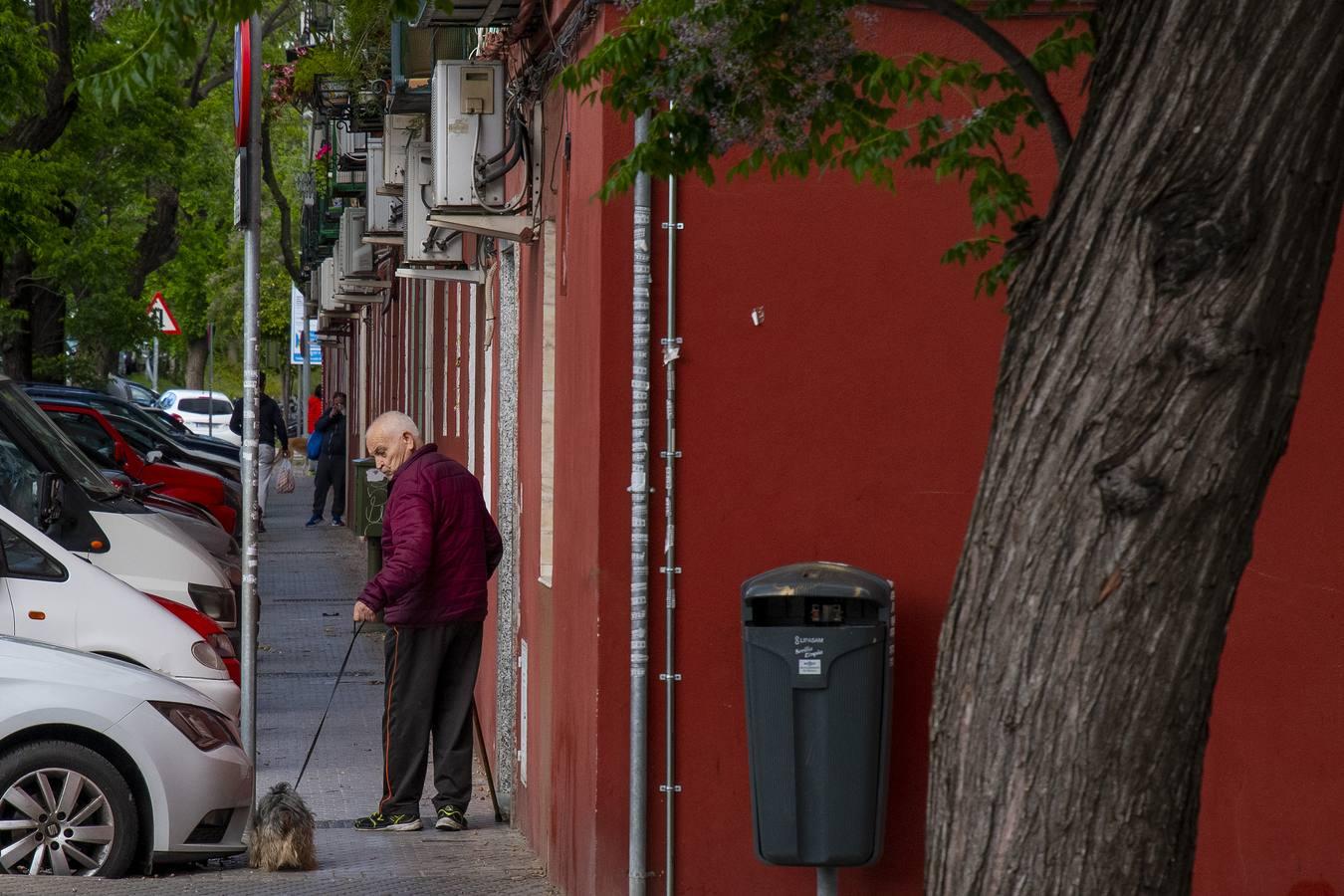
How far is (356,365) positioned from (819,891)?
33.4 m

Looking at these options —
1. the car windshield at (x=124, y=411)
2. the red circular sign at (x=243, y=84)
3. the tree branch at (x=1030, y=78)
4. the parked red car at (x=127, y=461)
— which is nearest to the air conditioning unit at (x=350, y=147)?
the parked red car at (x=127, y=461)

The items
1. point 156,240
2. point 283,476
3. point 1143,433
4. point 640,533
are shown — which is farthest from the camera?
point 156,240

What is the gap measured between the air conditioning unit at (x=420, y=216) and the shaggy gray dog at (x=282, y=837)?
4672mm

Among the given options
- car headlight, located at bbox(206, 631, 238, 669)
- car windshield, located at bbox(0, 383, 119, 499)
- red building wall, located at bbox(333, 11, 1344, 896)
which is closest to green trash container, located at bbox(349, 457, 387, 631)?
car windshield, located at bbox(0, 383, 119, 499)

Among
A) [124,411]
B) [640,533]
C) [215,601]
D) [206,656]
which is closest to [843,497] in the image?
[640,533]

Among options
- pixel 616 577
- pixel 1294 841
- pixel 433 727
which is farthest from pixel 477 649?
pixel 1294 841

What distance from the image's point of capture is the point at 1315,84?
3.53m

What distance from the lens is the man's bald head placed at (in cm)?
943

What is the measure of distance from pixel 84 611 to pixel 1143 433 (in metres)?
6.76

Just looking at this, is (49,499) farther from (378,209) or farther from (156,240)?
(156,240)

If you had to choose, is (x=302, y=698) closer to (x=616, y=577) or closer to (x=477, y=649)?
(x=477, y=649)

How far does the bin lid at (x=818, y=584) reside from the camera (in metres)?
6.49

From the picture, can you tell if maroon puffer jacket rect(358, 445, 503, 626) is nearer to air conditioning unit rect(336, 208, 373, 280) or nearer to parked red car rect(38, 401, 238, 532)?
parked red car rect(38, 401, 238, 532)

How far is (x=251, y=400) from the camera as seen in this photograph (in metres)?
8.52
